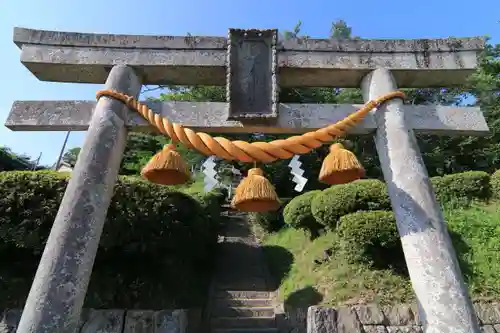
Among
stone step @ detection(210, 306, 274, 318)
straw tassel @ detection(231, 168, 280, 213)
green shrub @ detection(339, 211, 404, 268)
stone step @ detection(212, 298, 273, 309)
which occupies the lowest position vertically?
stone step @ detection(210, 306, 274, 318)

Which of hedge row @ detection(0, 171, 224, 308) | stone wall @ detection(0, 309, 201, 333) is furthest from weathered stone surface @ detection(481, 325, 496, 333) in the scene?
hedge row @ detection(0, 171, 224, 308)

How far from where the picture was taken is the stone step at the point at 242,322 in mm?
7023

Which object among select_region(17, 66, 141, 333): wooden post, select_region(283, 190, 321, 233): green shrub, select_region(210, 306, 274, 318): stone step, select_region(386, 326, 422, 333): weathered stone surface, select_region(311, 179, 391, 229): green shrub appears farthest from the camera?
select_region(283, 190, 321, 233): green shrub

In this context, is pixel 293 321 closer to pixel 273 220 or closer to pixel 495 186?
pixel 273 220

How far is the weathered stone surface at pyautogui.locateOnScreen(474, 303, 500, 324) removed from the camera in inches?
205

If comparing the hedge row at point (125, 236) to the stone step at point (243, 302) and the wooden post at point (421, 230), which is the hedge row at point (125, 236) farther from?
the wooden post at point (421, 230)

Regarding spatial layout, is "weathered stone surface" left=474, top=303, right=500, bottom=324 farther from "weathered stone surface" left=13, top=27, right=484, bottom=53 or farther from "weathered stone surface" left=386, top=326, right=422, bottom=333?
"weathered stone surface" left=13, top=27, right=484, bottom=53

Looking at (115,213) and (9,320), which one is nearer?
(9,320)

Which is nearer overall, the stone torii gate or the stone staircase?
the stone torii gate

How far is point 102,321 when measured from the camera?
4.92m

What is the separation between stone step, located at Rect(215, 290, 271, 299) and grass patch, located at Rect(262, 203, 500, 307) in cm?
42

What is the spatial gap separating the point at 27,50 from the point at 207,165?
234 centimetres

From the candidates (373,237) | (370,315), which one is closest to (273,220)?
(373,237)

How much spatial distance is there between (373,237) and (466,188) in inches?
172
